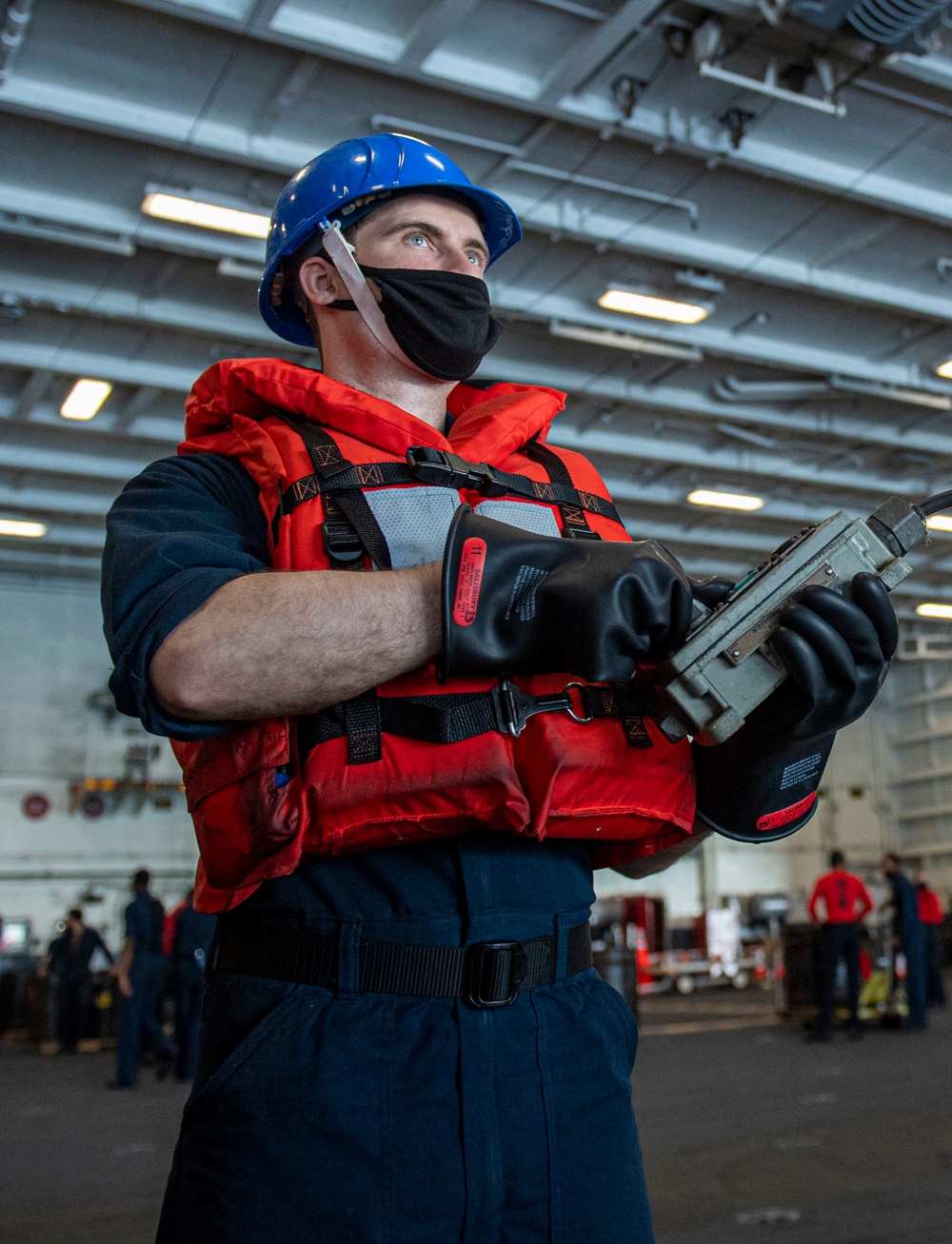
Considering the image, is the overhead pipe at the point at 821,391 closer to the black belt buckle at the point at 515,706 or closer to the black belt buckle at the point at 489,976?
the black belt buckle at the point at 515,706

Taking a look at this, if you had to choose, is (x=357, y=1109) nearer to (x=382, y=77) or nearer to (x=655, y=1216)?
(x=655, y=1216)

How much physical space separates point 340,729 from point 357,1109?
0.45 m

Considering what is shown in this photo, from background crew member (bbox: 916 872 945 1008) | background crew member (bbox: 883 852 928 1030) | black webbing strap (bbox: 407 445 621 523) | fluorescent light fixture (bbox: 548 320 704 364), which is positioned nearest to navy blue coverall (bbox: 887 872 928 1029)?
background crew member (bbox: 883 852 928 1030)

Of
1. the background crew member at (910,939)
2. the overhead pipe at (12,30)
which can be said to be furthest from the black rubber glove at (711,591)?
the background crew member at (910,939)

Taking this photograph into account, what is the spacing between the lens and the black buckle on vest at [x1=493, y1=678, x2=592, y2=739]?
1.39m

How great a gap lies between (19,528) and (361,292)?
16.4 m

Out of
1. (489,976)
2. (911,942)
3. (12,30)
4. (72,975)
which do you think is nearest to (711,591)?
(489,976)

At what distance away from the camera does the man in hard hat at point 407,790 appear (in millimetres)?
1289

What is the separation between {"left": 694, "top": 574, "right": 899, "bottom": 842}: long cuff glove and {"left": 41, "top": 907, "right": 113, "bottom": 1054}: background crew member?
13.2m

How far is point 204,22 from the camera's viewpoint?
7168mm

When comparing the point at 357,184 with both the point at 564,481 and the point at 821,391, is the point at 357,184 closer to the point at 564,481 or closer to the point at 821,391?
the point at 564,481

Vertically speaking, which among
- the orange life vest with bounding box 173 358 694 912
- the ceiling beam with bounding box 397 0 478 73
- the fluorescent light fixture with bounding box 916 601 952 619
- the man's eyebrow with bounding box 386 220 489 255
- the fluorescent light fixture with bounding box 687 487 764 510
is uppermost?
the ceiling beam with bounding box 397 0 478 73

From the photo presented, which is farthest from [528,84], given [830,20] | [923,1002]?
[923,1002]

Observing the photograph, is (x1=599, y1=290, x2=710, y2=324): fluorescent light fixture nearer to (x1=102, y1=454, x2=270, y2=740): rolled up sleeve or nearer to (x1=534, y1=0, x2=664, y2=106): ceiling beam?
(x1=534, y1=0, x2=664, y2=106): ceiling beam
